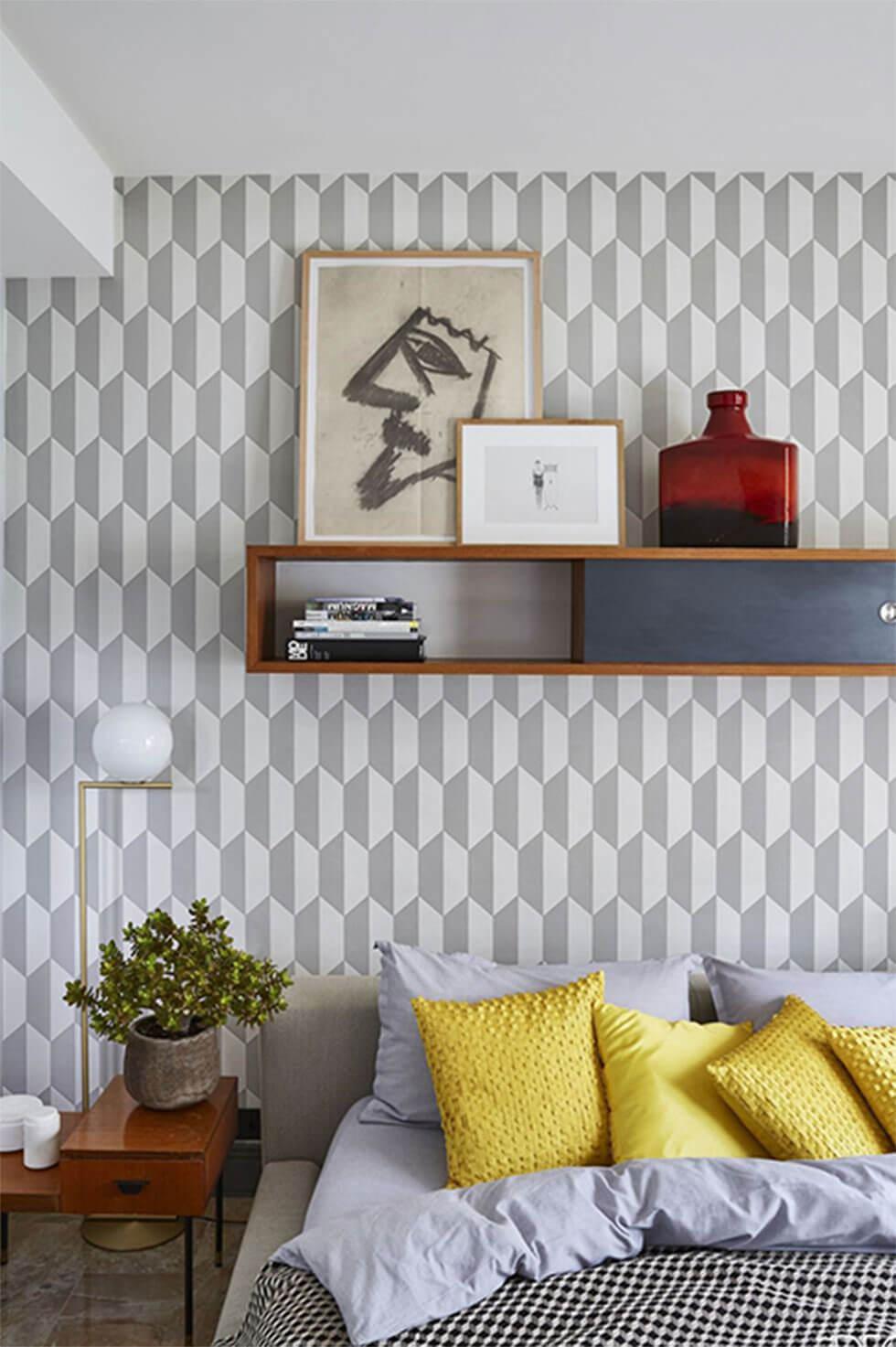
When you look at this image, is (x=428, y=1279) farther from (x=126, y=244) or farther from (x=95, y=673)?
(x=126, y=244)

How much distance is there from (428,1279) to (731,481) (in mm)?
1840

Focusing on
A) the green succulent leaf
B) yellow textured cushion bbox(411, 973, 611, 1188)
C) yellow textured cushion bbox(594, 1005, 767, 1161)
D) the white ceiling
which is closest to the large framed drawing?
the white ceiling

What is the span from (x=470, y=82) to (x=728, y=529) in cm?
115

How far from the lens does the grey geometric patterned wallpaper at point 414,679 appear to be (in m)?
2.99

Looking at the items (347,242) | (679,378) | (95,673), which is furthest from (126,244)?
(679,378)

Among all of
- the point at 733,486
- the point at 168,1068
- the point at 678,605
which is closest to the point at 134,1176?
the point at 168,1068

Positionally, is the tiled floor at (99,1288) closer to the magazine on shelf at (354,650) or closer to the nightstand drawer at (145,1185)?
the nightstand drawer at (145,1185)

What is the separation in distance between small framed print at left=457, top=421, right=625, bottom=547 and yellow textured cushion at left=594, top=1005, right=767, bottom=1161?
1159 mm

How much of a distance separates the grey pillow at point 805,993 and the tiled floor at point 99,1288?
135 centimetres

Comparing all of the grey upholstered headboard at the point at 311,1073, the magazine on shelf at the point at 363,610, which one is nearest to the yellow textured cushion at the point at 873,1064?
the grey upholstered headboard at the point at 311,1073

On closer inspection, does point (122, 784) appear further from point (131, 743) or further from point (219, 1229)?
point (219, 1229)

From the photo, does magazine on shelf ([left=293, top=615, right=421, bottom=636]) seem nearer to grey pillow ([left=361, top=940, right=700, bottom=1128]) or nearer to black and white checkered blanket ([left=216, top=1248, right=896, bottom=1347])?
grey pillow ([left=361, top=940, right=700, bottom=1128])

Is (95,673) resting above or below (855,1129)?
above

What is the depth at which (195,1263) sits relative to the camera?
2.77 meters
